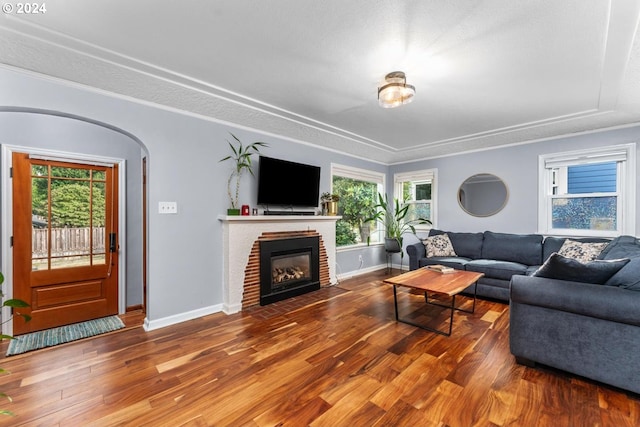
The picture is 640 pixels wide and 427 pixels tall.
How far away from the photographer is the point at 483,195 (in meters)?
4.91

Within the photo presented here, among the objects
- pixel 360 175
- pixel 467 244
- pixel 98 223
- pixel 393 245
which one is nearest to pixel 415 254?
pixel 393 245

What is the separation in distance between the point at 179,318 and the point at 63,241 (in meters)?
1.55

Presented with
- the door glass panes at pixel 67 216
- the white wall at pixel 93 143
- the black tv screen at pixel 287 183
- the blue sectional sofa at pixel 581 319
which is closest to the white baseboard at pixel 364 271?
the black tv screen at pixel 287 183

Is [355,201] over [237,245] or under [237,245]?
over

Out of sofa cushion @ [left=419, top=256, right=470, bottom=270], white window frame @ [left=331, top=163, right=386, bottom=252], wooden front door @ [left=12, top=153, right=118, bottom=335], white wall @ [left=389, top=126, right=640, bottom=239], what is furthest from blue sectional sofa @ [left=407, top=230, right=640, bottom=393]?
wooden front door @ [left=12, top=153, right=118, bottom=335]

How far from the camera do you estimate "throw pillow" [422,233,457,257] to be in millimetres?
4617

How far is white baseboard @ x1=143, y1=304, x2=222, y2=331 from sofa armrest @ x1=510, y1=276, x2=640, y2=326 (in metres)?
3.15

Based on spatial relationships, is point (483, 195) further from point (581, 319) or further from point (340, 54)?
point (340, 54)

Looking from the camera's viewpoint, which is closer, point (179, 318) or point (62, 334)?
point (62, 334)

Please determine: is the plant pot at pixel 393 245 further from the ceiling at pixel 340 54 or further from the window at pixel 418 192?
the ceiling at pixel 340 54

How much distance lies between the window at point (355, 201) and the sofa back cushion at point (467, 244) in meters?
1.59

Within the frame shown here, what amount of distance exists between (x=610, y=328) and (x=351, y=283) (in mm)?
3191

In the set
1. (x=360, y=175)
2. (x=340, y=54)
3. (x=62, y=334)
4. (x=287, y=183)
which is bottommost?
(x=62, y=334)

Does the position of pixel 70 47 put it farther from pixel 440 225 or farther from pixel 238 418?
pixel 440 225
